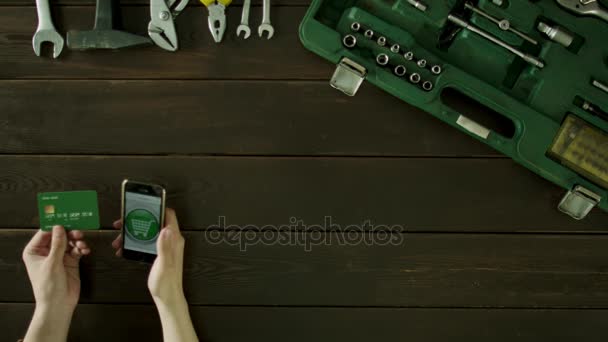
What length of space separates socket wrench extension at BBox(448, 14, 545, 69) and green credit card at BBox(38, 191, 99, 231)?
28.7 inches

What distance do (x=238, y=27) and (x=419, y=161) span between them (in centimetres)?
43

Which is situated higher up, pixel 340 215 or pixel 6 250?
pixel 340 215

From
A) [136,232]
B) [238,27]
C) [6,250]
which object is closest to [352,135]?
[238,27]

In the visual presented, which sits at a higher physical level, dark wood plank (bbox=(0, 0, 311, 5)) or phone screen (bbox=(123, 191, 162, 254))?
dark wood plank (bbox=(0, 0, 311, 5))

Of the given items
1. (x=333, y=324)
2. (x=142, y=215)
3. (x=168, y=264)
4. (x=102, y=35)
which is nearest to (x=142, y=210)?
(x=142, y=215)

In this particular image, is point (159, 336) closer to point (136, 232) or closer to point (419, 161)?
point (136, 232)

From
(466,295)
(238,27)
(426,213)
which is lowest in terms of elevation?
(466,295)

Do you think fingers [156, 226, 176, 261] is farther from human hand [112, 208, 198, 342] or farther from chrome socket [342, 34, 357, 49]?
chrome socket [342, 34, 357, 49]

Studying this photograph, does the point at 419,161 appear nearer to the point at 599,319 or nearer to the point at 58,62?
the point at 599,319

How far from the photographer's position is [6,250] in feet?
3.05

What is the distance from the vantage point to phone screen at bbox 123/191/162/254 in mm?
886

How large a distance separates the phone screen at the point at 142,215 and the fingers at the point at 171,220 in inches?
0.6

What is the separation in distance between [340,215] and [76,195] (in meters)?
0.50

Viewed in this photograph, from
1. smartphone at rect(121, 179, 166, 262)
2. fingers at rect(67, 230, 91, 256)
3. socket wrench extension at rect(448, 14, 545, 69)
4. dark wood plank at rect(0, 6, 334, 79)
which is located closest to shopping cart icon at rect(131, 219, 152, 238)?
smartphone at rect(121, 179, 166, 262)
